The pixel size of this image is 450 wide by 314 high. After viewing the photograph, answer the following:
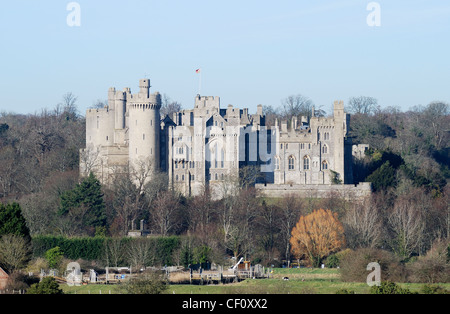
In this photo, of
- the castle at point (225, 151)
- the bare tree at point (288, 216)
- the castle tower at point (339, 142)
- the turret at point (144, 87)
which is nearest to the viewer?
the bare tree at point (288, 216)

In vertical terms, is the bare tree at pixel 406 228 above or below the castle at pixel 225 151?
below

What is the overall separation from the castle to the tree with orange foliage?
878 centimetres

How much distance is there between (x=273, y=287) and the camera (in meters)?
49.7

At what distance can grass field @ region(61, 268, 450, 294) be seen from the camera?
159 ft

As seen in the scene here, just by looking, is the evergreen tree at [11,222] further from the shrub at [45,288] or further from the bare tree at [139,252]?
the shrub at [45,288]

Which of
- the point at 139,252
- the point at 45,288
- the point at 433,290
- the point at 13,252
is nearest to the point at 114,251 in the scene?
the point at 139,252

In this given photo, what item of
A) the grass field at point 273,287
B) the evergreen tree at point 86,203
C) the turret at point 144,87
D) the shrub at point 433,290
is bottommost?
the grass field at point 273,287

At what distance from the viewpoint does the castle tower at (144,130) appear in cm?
7912

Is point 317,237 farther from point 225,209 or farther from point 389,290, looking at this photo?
point 389,290

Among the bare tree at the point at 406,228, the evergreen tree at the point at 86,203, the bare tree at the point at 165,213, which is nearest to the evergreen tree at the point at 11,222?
the evergreen tree at the point at 86,203

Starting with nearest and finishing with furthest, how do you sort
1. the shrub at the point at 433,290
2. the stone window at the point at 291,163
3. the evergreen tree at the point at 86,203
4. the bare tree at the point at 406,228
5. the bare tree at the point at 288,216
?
the shrub at the point at 433,290, the bare tree at the point at 406,228, the bare tree at the point at 288,216, the evergreen tree at the point at 86,203, the stone window at the point at 291,163

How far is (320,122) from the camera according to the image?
79188 millimetres
